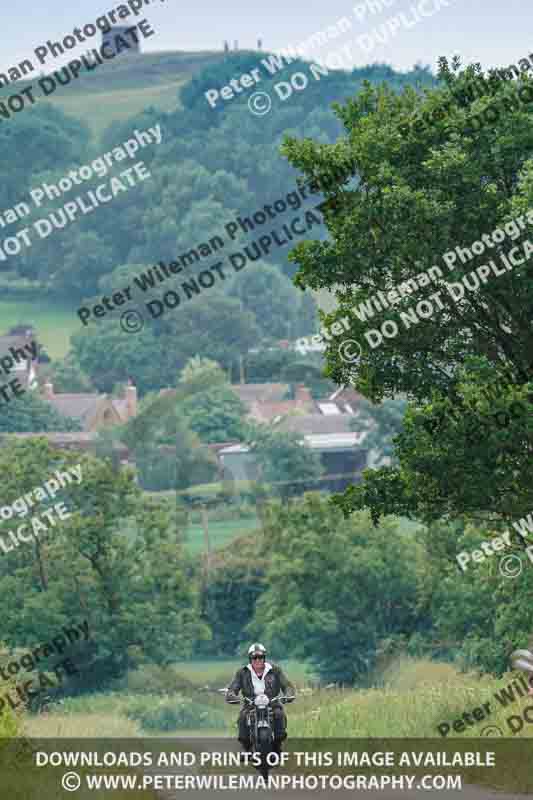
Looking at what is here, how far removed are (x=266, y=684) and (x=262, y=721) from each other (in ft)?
1.21

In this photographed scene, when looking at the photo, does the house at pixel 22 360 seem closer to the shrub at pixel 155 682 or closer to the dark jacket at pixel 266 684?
the shrub at pixel 155 682

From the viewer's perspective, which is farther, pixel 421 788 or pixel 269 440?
pixel 269 440

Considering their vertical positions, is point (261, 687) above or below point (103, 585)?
below

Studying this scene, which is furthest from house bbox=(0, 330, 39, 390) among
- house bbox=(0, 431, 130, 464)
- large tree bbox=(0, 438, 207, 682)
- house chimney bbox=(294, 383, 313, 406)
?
large tree bbox=(0, 438, 207, 682)

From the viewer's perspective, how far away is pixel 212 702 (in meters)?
69.2

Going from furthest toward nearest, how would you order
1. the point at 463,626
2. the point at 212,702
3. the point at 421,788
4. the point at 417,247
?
the point at 212,702 → the point at 463,626 → the point at 417,247 → the point at 421,788

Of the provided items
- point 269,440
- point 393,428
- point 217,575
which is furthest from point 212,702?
point 393,428

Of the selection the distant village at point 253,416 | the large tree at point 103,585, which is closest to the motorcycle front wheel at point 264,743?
the large tree at point 103,585

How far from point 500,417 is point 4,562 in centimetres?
5723

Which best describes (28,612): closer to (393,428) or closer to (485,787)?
(485,787)

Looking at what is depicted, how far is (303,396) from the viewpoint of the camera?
604 ft

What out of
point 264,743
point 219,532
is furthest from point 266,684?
point 219,532

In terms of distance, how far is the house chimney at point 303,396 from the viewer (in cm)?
18256

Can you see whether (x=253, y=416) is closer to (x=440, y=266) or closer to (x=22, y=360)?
(x=22, y=360)
